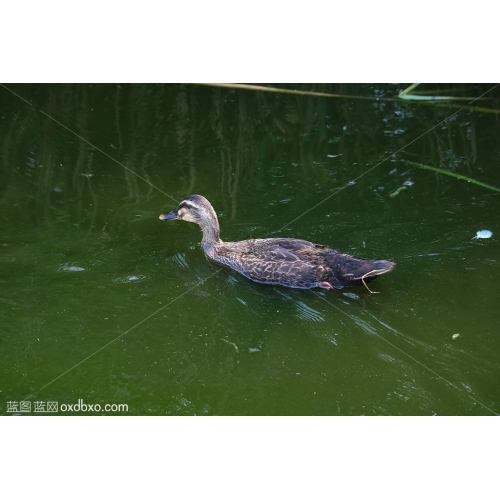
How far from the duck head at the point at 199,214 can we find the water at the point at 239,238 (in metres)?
0.24

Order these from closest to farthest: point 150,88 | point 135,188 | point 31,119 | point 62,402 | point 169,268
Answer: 1. point 62,402
2. point 169,268
3. point 135,188
4. point 31,119
5. point 150,88

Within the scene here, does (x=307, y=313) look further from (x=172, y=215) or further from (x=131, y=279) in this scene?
(x=172, y=215)

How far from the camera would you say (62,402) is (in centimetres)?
614

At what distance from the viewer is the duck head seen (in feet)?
28.1

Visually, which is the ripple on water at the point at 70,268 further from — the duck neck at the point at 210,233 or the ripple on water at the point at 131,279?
the duck neck at the point at 210,233

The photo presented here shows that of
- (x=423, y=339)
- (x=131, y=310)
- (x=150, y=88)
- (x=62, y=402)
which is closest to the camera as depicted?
(x=62, y=402)

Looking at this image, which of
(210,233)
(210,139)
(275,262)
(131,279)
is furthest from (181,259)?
(210,139)

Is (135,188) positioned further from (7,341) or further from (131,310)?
(7,341)

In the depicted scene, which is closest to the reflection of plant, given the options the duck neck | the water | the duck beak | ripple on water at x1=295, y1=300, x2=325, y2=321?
the water

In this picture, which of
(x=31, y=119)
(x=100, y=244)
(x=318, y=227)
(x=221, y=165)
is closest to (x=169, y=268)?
(x=100, y=244)

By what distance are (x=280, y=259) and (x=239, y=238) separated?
97 centimetres

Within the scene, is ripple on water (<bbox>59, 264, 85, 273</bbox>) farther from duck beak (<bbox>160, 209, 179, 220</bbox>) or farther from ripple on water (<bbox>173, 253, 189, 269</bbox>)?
duck beak (<bbox>160, 209, 179, 220</bbox>)

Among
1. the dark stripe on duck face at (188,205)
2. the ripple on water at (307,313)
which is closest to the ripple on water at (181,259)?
the dark stripe on duck face at (188,205)

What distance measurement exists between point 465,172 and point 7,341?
5.81m
